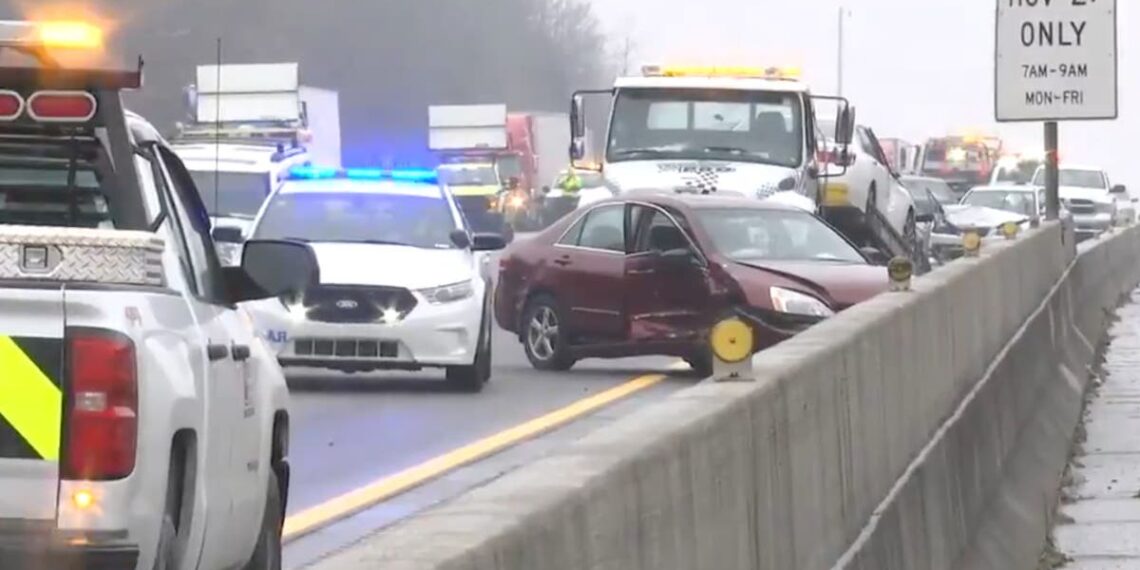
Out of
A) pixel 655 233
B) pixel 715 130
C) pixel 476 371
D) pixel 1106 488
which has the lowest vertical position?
pixel 1106 488

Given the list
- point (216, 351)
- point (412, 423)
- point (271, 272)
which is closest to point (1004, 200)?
point (412, 423)

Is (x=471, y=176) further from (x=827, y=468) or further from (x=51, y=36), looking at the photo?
(x=51, y=36)

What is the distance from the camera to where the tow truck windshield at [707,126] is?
26078 mm

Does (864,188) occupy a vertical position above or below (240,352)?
above

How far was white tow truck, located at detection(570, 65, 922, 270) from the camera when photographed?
25.8 meters

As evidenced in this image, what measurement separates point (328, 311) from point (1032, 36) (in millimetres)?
6558

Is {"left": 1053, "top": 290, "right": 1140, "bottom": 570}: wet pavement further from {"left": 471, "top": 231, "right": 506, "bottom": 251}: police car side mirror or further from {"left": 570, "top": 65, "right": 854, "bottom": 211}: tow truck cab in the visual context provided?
{"left": 570, "top": 65, "right": 854, "bottom": 211}: tow truck cab

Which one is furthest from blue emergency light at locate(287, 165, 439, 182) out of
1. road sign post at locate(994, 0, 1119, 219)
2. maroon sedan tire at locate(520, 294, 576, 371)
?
road sign post at locate(994, 0, 1119, 219)

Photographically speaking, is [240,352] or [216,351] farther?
[240,352]

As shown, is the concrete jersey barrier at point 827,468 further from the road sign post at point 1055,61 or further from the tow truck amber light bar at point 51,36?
the road sign post at point 1055,61

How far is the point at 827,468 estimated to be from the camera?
7773 mm

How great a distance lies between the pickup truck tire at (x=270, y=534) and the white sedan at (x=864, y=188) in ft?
63.8

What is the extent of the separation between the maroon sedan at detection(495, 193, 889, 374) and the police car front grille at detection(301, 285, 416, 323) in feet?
7.62

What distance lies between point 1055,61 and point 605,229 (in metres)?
3.92
